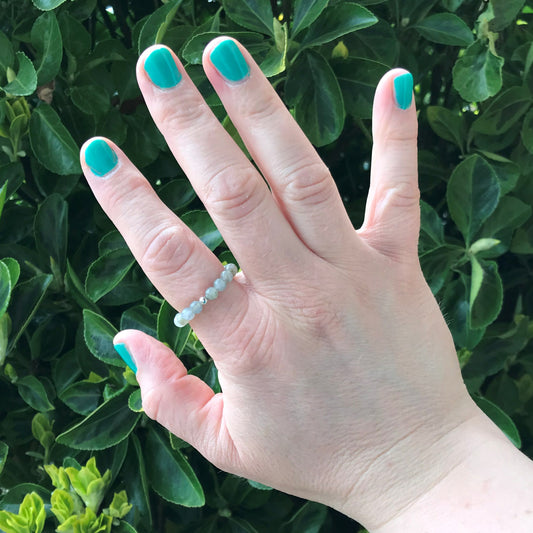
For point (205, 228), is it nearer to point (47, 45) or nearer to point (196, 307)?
point (196, 307)

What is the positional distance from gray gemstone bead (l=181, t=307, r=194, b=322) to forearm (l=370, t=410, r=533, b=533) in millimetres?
331

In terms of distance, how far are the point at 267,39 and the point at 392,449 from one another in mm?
587

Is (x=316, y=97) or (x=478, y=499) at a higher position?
(x=316, y=97)

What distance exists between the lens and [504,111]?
100cm

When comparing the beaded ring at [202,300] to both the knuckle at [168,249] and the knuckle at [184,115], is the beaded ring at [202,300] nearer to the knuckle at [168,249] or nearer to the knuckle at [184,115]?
the knuckle at [168,249]

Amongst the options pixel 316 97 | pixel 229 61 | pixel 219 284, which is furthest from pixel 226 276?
pixel 316 97

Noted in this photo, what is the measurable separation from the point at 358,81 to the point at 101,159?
1.33 feet

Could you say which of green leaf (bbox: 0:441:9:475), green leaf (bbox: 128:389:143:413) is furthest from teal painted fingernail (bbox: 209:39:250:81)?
green leaf (bbox: 0:441:9:475)

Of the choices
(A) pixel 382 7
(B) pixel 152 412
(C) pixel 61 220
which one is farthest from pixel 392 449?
(A) pixel 382 7

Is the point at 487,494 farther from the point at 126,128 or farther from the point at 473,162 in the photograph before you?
the point at 126,128

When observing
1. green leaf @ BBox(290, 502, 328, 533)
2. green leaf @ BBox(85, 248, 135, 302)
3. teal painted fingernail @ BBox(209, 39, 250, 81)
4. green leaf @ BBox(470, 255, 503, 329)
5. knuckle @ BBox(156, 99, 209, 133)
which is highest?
teal painted fingernail @ BBox(209, 39, 250, 81)

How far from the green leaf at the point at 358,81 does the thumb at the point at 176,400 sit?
17.9 inches

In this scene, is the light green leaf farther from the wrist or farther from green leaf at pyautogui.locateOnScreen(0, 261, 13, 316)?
green leaf at pyautogui.locateOnScreen(0, 261, 13, 316)

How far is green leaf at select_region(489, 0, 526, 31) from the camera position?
0.91 meters
